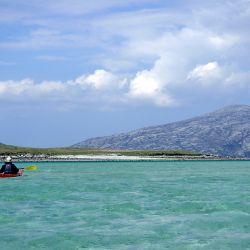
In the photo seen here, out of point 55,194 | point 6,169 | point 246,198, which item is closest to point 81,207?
point 55,194

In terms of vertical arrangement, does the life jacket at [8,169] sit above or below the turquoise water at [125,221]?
above

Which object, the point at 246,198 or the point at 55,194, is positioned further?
the point at 55,194

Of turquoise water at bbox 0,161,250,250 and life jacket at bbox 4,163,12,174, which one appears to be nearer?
turquoise water at bbox 0,161,250,250

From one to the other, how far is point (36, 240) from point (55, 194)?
27187 millimetres

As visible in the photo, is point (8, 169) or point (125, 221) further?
point (8, 169)

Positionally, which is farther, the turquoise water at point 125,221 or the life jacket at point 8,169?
the life jacket at point 8,169

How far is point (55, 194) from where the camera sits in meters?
57.8

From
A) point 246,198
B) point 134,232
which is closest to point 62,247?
point 134,232

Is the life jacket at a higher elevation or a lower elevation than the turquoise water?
higher

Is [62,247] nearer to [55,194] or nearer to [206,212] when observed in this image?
[206,212]

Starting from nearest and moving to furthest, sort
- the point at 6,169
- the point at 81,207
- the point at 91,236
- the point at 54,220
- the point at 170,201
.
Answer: the point at 91,236, the point at 54,220, the point at 81,207, the point at 170,201, the point at 6,169

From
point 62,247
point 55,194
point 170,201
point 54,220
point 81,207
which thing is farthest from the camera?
point 55,194

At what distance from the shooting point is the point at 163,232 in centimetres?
3278

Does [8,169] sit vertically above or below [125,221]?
above
